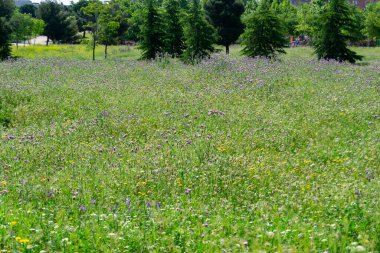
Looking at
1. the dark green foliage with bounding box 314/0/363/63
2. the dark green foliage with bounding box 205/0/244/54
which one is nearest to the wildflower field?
the dark green foliage with bounding box 314/0/363/63

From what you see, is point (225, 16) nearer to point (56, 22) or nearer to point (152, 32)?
point (152, 32)

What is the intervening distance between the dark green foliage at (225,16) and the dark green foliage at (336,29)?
36.8 ft

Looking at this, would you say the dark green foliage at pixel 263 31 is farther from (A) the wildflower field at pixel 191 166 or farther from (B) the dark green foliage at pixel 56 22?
(B) the dark green foliage at pixel 56 22

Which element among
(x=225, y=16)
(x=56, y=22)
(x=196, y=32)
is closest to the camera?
(x=196, y=32)

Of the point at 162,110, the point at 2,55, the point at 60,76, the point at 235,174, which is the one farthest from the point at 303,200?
the point at 2,55

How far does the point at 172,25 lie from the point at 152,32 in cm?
167

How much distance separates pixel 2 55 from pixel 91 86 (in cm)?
1963

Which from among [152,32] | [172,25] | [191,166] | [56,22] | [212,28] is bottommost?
[191,166]

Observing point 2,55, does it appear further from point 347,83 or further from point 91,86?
point 347,83

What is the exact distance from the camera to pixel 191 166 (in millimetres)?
6891

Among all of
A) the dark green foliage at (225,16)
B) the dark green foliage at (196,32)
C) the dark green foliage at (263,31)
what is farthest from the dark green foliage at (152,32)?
the dark green foliage at (225,16)

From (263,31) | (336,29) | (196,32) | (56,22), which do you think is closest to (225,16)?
(196,32)

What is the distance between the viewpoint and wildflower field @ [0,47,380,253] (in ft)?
13.9

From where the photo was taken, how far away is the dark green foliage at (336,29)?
26094 millimetres
